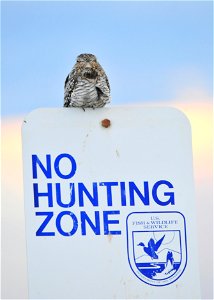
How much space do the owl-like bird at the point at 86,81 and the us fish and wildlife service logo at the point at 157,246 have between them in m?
0.92

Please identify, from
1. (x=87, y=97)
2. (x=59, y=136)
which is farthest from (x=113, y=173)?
(x=87, y=97)

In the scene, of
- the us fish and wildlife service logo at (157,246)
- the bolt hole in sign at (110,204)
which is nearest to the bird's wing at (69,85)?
the bolt hole in sign at (110,204)

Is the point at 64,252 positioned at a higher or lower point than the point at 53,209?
lower

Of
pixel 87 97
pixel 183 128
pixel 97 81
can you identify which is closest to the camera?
pixel 183 128

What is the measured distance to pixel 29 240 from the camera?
183 cm

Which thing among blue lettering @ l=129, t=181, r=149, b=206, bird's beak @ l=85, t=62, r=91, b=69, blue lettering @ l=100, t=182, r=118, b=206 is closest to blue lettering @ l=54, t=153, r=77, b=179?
blue lettering @ l=100, t=182, r=118, b=206

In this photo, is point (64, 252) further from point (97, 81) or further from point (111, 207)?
point (97, 81)

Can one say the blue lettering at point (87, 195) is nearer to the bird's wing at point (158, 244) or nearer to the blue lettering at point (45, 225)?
the blue lettering at point (45, 225)

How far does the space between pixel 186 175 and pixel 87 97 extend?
805 millimetres

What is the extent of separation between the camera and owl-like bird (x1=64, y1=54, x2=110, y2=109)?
272 centimetres

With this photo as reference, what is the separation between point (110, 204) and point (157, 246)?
0.79ft

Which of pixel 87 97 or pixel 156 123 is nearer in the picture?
pixel 156 123

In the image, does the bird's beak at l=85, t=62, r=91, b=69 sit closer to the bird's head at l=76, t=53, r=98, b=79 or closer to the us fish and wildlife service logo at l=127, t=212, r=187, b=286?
the bird's head at l=76, t=53, r=98, b=79

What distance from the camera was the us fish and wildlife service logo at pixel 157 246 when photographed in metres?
1.87
